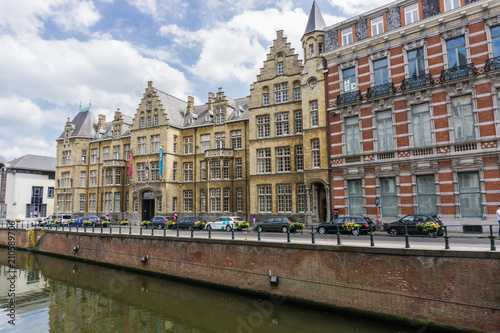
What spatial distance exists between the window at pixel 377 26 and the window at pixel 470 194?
13.4m

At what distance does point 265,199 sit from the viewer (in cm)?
3388

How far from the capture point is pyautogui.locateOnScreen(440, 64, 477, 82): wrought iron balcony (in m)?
21.8

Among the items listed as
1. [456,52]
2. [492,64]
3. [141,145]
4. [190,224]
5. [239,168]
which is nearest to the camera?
[492,64]

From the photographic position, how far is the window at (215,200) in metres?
38.5

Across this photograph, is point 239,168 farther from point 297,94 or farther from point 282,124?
point 297,94

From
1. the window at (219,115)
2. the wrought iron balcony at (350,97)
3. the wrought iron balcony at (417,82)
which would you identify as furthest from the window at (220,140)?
the wrought iron balcony at (417,82)

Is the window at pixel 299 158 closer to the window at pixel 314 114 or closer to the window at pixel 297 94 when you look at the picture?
the window at pixel 314 114

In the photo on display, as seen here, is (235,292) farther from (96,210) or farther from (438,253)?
(96,210)

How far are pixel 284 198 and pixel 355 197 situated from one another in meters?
8.35

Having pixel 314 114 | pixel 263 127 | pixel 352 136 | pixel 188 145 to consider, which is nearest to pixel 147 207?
pixel 188 145

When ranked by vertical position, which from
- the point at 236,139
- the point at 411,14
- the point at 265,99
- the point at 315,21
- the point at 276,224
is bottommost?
the point at 276,224

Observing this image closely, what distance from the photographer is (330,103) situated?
28750 mm

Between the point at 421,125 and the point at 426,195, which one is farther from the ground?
the point at 421,125

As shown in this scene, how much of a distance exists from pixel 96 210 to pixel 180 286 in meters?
35.1
